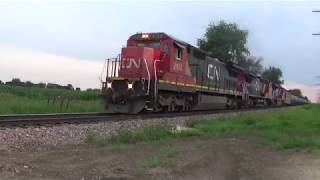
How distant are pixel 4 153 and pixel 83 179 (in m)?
3.33

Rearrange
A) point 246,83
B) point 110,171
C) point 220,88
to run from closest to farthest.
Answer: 1. point 110,171
2. point 220,88
3. point 246,83

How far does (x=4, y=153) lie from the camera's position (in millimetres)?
11211

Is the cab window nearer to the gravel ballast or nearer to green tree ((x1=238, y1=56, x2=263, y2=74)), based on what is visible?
the gravel ballast

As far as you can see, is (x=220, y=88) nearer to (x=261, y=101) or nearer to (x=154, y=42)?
(x=154, y=42)

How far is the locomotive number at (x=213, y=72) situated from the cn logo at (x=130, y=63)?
373 inches

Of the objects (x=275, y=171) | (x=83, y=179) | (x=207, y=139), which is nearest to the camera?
(x=83, y=179)

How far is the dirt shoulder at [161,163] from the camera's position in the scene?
9117 millimetres

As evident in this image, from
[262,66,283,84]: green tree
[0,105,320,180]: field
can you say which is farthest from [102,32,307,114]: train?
[262,66,283,84]: green tree

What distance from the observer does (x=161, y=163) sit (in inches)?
399

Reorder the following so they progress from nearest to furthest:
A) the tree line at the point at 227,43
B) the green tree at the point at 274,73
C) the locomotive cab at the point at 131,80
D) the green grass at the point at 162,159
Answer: the green grass at the point at 162,159, the locomotive cab at the point at 131,80, the tree line at the point at 227,43, the green tree at the point at 274,73

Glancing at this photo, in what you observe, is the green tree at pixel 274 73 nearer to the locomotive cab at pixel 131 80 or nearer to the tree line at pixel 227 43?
the tree line at pixel 227 43

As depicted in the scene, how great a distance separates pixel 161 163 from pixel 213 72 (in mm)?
25341

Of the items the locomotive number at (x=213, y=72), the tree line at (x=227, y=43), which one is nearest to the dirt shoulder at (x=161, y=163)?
the locomotive number at (x=213, y=72)

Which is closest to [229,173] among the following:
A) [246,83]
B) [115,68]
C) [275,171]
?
[275,171]
